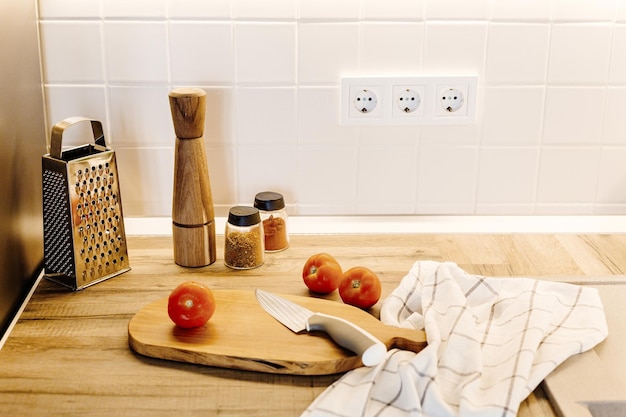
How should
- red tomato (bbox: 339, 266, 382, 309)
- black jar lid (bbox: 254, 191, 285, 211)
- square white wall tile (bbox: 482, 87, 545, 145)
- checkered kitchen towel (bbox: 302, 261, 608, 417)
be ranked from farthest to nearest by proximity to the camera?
square white wall tile (bbox: 482, 87, 545, 145), black jar lid (bbox: 254, 191, 285, 211), red tomato (bbox: 339, 266, 382, 309), checkered kitchen towel (bbox: 302, 261, 608, 417)

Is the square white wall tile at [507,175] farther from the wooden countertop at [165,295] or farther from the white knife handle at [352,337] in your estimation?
the white knife handle at [352,337]

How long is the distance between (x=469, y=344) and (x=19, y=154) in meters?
0.79

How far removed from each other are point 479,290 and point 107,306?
1.92ft

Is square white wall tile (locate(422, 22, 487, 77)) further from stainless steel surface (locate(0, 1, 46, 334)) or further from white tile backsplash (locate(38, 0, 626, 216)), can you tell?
stainless steel surface (locate(0, 1, 46, 334))

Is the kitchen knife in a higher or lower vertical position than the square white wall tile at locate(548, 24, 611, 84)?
lower

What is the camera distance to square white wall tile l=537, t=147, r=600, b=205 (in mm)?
1634

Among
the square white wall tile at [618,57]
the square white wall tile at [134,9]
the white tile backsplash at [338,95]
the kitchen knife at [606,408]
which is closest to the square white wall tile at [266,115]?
the white tile backsplash at [338,95]

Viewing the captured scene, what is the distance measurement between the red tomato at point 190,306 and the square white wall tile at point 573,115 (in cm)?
80

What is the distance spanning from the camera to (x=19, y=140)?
4.48ft

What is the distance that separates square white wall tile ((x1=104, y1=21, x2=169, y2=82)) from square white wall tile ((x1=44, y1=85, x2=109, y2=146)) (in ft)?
0.16

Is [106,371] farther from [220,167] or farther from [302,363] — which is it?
[220,167]

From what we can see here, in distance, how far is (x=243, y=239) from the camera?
1.42 metres

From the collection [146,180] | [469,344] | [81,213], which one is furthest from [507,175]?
[81,213]

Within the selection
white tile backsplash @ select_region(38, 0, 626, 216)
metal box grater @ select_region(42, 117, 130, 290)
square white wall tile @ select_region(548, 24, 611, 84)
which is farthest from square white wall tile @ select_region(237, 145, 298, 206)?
square white wall tile @ select_region(548, 24, 611, 84)
